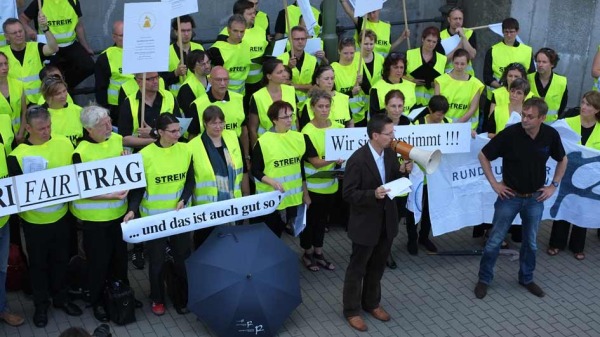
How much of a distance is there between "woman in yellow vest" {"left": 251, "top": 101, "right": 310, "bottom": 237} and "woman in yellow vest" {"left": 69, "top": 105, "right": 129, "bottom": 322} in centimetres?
137

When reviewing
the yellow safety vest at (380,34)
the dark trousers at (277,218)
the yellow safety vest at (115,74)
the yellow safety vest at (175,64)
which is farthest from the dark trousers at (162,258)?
the yellow safety vest at (380,34)

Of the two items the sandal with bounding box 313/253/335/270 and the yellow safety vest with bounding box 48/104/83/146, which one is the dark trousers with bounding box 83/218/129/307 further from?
the sandal with bounding box 313/253/335/270

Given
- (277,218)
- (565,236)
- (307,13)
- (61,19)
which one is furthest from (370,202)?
(61,19)

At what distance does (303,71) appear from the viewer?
10094 millimetres

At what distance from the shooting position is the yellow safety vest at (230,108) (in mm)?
8586

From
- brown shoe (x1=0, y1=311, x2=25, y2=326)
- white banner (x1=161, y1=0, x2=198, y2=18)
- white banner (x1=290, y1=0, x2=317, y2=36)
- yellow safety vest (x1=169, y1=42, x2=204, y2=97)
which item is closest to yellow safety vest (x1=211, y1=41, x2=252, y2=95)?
yellow safety vest (x1=169, y1=42, x2=204, y2=97)

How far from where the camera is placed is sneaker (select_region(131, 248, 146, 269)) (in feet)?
28.5

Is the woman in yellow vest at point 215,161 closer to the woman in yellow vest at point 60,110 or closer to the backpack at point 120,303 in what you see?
the backpack at point 120,303

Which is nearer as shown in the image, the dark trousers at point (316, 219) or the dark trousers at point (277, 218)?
the dark trousers at point (277, 218)

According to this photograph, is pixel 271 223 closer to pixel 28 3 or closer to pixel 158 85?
pixel 158 85

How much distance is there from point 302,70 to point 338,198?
1.67m

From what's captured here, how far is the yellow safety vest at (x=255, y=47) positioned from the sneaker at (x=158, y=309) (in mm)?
3508

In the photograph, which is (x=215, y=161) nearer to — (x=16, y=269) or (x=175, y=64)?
(x=16, y=269)

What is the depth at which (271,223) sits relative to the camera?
8.54 m
